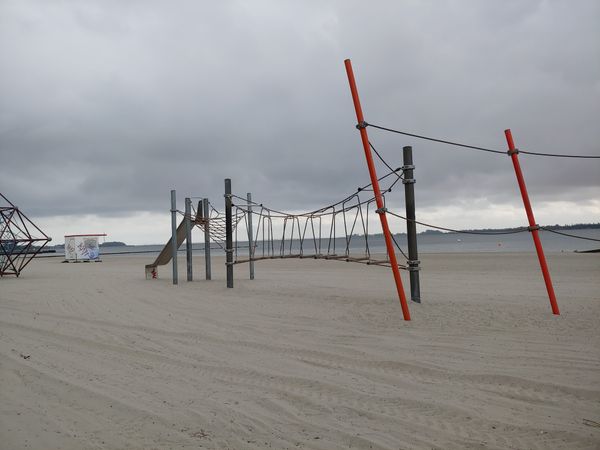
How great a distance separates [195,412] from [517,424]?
2.25 metres

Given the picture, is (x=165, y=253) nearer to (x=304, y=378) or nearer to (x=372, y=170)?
(x=372, y=170)

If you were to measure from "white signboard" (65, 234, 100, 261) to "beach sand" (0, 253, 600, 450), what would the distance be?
32.8 m

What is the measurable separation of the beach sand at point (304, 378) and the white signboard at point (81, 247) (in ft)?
108

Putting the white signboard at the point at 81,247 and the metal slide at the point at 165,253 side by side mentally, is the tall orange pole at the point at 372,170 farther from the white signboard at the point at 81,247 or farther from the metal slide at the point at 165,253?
the white signboard at the point at 81,247

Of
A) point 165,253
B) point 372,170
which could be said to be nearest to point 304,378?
point 372,170

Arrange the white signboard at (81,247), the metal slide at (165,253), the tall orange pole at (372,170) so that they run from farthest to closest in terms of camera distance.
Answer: the white signboard at (81,247)
the metal slide at (165,253)
the tall orange pole at (372,170)

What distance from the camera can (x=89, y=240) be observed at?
3903cm

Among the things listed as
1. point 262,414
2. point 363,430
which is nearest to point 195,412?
point 262,414

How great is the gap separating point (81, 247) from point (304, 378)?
38233 mm

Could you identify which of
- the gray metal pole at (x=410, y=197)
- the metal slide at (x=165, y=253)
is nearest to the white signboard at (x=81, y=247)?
the metal slide at (x=165, y=253)

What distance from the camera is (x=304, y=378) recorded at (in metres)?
4.43

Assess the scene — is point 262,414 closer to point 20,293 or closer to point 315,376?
point 315,376

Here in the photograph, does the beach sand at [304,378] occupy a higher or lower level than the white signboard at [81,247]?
lower

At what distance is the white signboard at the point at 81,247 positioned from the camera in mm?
38562
